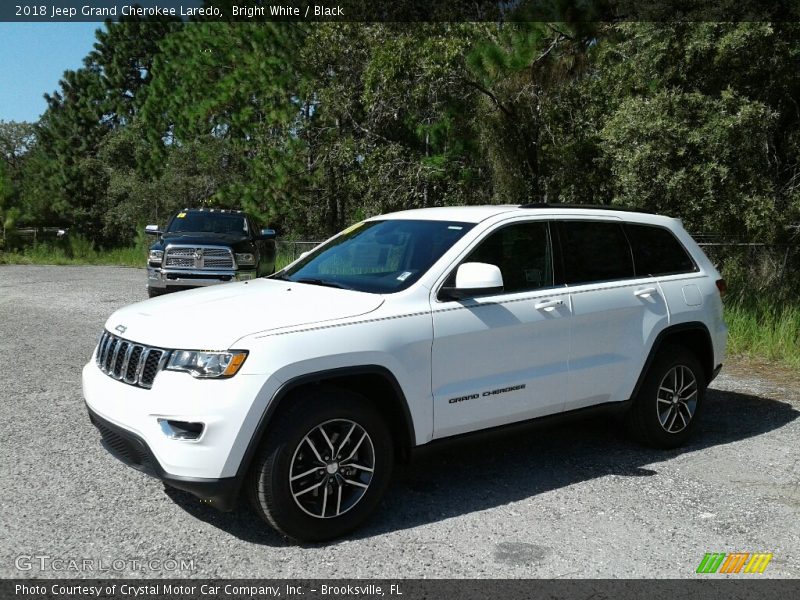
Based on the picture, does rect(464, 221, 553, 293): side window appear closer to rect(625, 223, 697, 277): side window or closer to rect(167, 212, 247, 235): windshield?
rect(625, 223, 697, 277): side window

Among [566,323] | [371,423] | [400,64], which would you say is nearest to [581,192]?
[400,64]

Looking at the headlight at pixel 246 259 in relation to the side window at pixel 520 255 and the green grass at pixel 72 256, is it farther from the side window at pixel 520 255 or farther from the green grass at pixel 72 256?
the green grass at pixel 72 256

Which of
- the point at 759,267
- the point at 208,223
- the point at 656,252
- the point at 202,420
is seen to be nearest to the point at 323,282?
the point at 202,420

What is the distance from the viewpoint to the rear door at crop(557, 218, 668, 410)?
5.27 metres

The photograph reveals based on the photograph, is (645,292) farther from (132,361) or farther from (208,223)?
(208,223)

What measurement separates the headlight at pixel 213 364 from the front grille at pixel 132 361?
6.1 inches

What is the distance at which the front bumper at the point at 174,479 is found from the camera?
3.90 m

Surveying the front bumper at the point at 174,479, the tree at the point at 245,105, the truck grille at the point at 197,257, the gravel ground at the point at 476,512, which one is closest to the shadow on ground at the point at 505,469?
the gravel ground at the point at 476,512

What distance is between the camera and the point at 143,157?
42375 mm

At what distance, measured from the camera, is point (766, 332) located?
1018 centimetres

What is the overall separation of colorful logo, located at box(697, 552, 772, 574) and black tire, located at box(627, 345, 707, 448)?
1.67 metres

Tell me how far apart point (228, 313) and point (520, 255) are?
79.0 inches

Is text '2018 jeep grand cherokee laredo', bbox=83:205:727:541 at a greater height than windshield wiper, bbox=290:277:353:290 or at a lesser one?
lesser

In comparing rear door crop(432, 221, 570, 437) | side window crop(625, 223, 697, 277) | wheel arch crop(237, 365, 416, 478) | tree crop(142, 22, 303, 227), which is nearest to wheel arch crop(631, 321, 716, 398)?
side window crop(625, 223, 697, 277)
